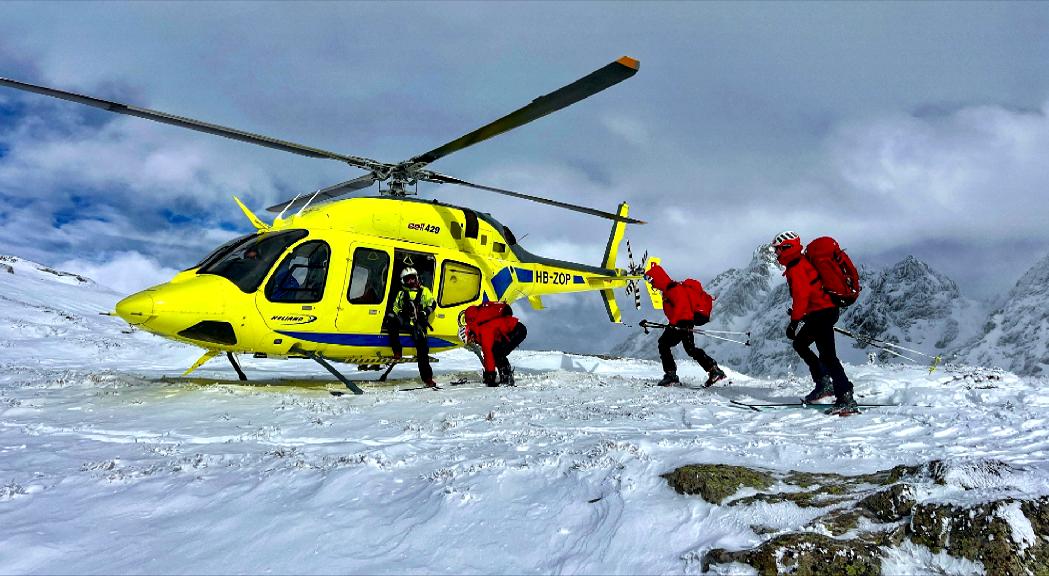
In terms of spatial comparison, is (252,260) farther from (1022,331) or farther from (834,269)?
(1022,331)

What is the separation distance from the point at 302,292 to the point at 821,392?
7143 mm

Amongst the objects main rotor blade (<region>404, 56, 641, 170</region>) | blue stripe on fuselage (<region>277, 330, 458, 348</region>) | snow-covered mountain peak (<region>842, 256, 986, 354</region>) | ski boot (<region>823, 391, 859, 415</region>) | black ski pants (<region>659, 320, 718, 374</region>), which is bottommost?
blue stripe on fuselage (<region>277, 330, 458, 348</region>)

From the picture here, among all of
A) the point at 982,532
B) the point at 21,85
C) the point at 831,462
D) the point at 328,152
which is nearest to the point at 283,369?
the point at 328,152

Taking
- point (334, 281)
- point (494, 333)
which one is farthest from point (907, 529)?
point (334, 281)

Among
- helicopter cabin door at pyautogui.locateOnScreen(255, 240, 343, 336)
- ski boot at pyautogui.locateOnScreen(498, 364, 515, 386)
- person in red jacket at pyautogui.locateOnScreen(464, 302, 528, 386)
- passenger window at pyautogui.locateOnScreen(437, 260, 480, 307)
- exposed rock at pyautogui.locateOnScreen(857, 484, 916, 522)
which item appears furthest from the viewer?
passenger window at pyautogui.locateOnScreen(437, 260, 480, 307)

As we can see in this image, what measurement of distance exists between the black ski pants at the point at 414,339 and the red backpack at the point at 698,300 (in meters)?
4.48

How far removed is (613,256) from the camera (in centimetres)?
1456

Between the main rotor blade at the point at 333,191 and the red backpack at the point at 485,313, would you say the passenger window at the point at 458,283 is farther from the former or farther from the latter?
the main rotor blade at the point at 333,191

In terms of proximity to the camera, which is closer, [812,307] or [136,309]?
[812,307]

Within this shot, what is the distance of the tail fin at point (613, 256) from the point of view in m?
Result: 14.1

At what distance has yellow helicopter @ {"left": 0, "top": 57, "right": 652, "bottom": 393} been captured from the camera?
7.94 meters

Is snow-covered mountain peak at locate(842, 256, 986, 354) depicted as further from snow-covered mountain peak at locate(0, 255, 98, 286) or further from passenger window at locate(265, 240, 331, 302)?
passenger window at locate(265, 240, 331, 302)

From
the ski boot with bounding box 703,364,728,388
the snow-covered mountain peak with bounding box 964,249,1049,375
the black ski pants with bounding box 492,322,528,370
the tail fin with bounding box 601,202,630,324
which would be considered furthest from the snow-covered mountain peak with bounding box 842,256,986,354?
the black ski pants with bounding box 492,322,528,370

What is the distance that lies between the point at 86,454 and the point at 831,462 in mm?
5408
